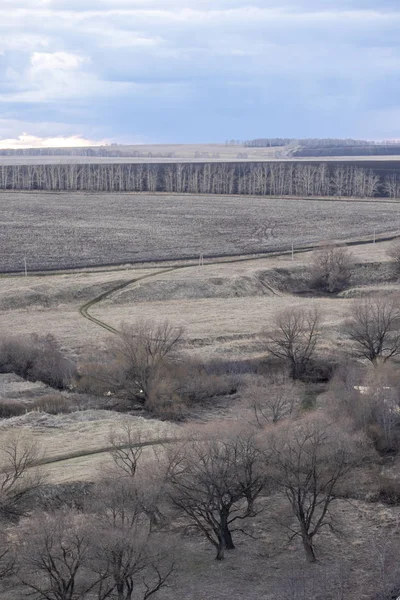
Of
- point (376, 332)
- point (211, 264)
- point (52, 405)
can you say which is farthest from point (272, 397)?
point (211, 264)

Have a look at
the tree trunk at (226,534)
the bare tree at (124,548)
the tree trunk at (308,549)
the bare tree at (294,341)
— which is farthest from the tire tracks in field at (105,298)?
the tree trunk at (308,549)

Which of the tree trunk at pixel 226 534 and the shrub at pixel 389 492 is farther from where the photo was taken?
the shrub at pixel 389 492

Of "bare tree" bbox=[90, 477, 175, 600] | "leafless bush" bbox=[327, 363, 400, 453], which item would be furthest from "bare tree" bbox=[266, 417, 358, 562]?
"leafless bush" bbox=[327, 363, 400, 453]

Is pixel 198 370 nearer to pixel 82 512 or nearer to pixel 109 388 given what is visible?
pixel 109 388

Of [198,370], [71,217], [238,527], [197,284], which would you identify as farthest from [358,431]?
[71,217]

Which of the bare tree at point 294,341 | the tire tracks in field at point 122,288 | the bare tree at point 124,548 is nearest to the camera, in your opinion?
the bare tree at point 124,548

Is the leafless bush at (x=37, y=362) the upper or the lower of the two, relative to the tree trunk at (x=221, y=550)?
upper

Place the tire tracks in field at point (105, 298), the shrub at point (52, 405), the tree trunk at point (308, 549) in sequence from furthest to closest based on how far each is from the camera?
1. the tire tracks in field at point (105, 298)
2. the shrub at point (52, 405)
3. the tree trunk at point (308, 549)

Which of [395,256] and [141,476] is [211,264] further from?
[141,476]

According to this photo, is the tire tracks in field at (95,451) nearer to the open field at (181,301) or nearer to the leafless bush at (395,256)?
the open field at (181,301)

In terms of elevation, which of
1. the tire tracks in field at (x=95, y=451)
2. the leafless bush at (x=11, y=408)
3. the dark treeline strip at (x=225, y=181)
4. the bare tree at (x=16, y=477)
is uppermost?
the dark treeline strip at (x=225, y=181)
